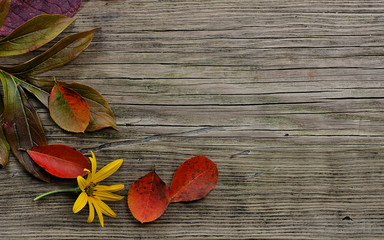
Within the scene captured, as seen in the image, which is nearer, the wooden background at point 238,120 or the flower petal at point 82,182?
the flower petal at point 82,182

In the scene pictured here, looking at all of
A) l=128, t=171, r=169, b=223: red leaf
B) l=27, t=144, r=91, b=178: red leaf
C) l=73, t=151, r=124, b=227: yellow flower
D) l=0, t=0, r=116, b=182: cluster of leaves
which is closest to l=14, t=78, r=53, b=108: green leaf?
l=0, t=0, r=116, b=182: cluster of leaves

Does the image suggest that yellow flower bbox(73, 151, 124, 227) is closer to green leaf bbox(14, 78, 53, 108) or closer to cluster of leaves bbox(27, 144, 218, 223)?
cluster of leaves bbox(27, 144, 218, 223)

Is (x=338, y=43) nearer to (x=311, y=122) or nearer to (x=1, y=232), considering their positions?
(x=311, y=122)

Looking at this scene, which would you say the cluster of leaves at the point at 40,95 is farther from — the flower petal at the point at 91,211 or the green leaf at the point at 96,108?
the flower petal at the point at 91,211

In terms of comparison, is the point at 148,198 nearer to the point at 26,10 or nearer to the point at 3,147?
the point at 3,147

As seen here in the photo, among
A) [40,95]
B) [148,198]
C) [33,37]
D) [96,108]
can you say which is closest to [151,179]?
[148,198]

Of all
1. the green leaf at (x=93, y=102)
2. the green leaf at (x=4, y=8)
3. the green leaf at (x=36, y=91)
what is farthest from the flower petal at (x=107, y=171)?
the green leaf at (x=4, y=8)
